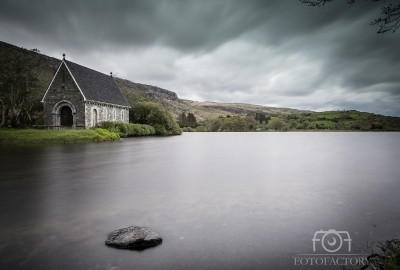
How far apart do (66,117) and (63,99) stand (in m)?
2.99

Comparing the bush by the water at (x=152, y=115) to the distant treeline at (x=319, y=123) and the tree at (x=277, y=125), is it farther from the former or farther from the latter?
the tree at (x=277, y=125)

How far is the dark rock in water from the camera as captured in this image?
4406 millimetres

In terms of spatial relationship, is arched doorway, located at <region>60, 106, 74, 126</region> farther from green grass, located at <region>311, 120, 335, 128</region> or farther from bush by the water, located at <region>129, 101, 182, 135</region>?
green grass, located at <region>311, 120, 335, 128</region>

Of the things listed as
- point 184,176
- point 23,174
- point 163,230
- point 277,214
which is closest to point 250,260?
point 163,230

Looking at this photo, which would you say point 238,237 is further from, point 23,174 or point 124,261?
point 23,174

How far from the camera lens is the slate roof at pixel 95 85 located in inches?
1514

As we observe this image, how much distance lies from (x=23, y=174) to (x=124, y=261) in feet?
34.4

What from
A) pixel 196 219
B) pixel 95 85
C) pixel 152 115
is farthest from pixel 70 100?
pixel 196 219

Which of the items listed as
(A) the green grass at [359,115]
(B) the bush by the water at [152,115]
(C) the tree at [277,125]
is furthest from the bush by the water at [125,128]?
(A) the green grass at [359,115]

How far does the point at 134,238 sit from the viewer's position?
4.48 metres

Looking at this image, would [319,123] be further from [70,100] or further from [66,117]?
[66,117]

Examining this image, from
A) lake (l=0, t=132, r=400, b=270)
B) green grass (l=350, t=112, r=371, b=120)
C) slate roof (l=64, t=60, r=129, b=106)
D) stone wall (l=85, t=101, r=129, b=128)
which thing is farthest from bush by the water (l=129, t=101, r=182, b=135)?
green grass (l=350, t=112, r=371, b=120)

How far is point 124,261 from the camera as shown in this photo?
3.95m

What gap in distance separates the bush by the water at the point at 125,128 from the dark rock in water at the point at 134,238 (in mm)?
36283
